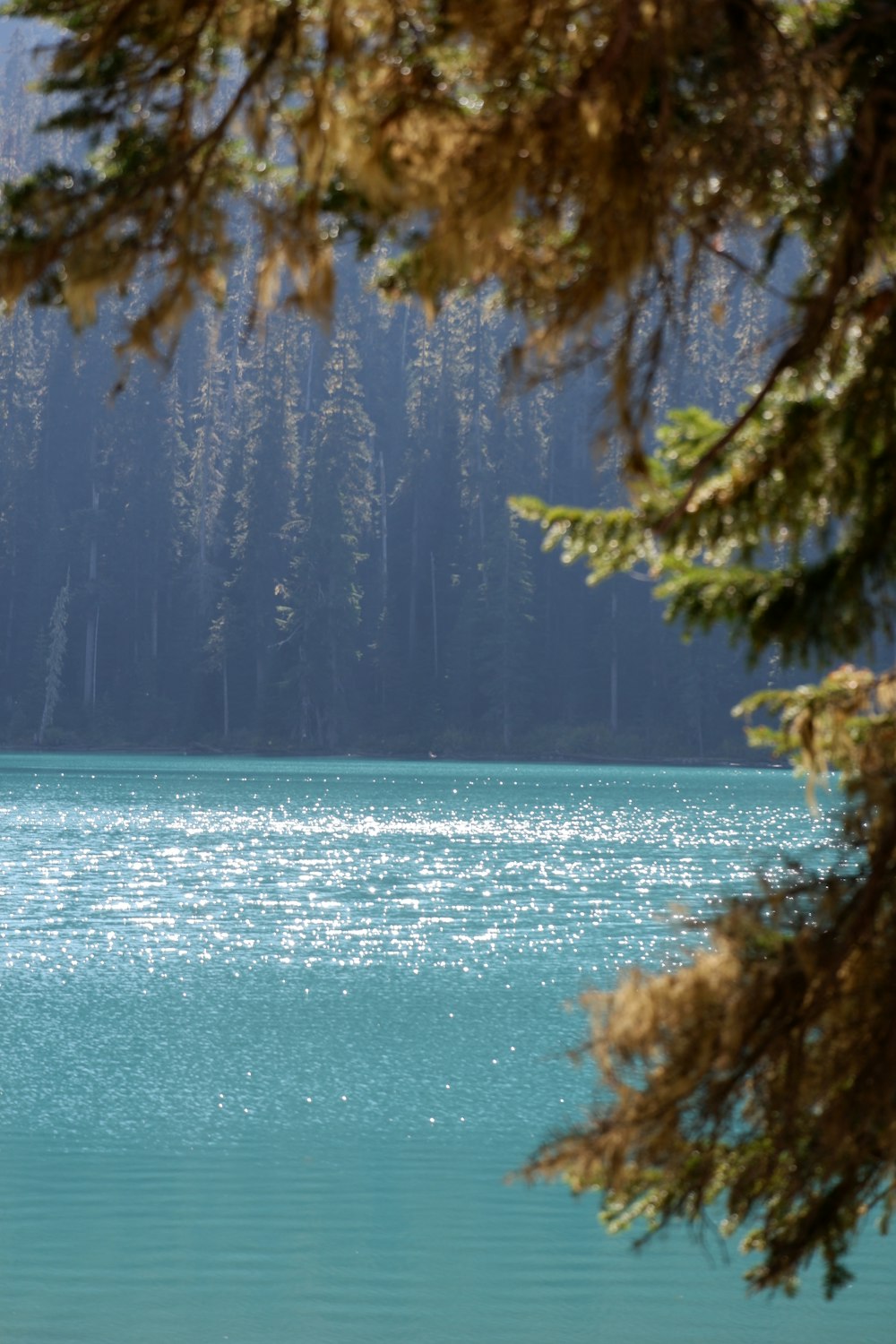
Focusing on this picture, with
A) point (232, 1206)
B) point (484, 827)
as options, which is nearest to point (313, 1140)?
point (232, 1206)

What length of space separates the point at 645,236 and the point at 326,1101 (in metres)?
8.66

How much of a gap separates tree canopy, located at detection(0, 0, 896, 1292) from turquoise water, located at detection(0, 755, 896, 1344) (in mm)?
650

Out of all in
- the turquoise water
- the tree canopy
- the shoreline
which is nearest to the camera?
the tree canopy

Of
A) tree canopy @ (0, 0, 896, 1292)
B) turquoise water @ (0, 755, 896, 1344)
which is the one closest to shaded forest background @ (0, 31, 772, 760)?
turquoise water @ (0, 755, 896, 1344)

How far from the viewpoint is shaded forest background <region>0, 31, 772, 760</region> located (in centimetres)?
6488

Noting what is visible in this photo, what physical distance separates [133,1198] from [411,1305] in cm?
187

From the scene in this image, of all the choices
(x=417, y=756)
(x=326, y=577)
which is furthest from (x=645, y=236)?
(x=417, y=756)

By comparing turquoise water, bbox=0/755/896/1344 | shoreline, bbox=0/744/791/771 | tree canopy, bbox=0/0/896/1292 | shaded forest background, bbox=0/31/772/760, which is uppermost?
shaded forest background, bbox=0/31/772/760

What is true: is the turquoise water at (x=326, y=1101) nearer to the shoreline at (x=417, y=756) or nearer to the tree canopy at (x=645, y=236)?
the tree canopy at (x=645, y=236)

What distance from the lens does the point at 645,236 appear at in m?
3.16

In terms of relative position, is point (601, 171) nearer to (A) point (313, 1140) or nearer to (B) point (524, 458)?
(A) point (313, 1140)

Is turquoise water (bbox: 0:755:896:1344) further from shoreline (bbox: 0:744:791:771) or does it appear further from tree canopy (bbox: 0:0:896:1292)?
shoreline (bbox: 0:744:791:771)

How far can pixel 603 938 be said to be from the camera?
17.4 metres

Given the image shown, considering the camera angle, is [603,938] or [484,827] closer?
[603,938]
